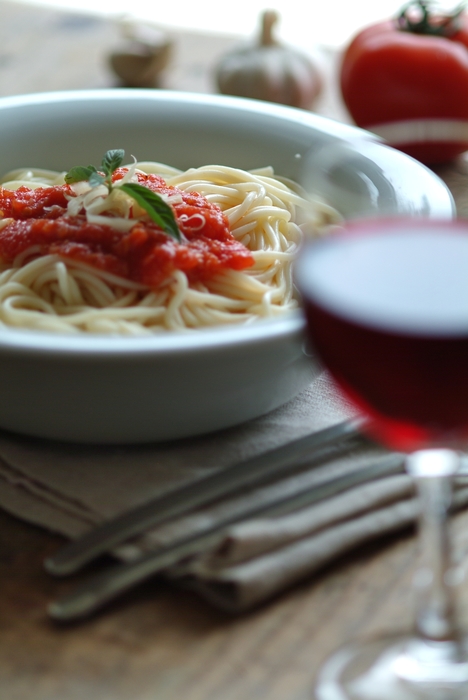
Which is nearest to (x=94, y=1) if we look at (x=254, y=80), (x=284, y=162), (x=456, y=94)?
(x=254, y=80)

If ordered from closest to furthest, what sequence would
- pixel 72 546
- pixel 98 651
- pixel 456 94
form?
pixel 98 651 → pixel 72 546 → pixel 456 94

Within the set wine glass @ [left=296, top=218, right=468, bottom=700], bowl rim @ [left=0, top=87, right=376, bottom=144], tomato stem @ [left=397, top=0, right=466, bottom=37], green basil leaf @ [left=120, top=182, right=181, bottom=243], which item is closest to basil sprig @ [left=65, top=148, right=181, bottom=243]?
green basil leaf @ [left=120, top=182, right=181, bottom=243]

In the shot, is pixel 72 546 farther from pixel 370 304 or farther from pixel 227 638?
pixel 370 304

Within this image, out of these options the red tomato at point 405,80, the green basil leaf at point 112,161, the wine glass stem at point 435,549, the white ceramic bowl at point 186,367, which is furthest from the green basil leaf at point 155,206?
Answer: the red tomato at point 405,80

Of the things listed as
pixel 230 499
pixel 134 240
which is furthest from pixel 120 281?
pixel 230 499

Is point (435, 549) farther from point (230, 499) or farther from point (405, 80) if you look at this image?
point (405, 80)

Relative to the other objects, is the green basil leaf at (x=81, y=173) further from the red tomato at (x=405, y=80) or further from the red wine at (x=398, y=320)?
the red tomato at (x=405, y=80)
